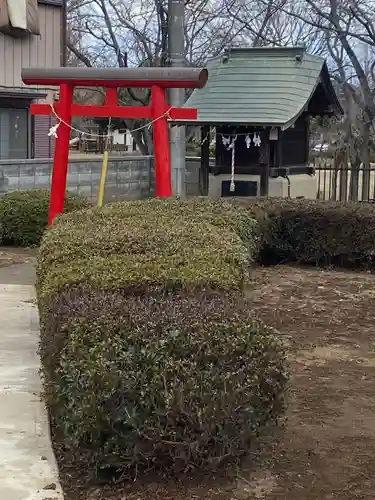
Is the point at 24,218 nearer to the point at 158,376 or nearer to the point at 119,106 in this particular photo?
the point at 119,106

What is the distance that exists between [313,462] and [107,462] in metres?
1.14

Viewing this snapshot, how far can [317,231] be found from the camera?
10.9 meters

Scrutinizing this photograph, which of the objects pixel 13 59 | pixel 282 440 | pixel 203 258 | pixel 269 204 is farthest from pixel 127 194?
pixel 282 440

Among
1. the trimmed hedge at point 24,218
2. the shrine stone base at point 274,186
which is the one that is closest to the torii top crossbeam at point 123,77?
the trimmed hedge at point 24,218

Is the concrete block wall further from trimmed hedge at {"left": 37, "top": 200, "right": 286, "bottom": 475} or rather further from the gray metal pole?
trimmed hedge at {"left": 37, "top": 200, "right": 286, "bottom": 475}

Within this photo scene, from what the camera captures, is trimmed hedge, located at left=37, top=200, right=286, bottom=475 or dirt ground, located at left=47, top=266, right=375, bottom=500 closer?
trimmed hedge, located at left=37, top=200, right=286, bottom=475

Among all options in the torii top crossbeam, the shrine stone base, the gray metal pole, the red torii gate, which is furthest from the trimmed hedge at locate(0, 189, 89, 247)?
the shrine stone base

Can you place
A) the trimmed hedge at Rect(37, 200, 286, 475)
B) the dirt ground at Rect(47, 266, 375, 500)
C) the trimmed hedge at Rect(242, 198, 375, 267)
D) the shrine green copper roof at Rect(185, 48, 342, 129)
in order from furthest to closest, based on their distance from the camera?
the shrine green copper roof at Rect(185, 48, 342, 129)
the trimmed hedge at Rect(242, 198, 375, 267)
the dirt ground at Rect(47, 266, 375, 500)
the trimmed hedge at Rect(37, 200, 286, 475)

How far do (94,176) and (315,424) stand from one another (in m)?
13.9

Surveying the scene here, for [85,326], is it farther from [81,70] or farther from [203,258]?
[81,70]

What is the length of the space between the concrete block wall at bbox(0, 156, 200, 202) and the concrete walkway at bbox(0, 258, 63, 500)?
828 cm

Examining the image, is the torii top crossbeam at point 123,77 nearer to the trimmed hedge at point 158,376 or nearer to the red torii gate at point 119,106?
the red torii gate at point 119,106

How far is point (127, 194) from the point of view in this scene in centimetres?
1930

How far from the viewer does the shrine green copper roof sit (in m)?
16.2
